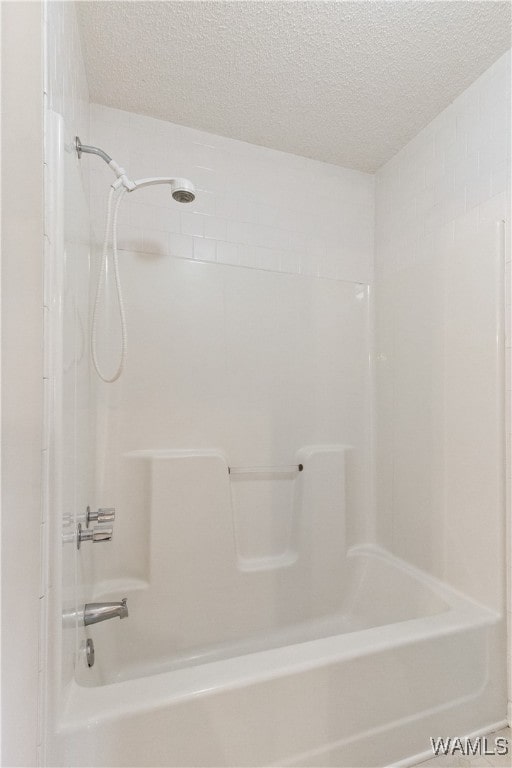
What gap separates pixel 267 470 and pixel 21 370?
1271mm

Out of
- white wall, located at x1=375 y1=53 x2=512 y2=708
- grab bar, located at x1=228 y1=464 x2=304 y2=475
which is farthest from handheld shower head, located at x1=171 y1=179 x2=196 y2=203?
grab bar, located at x1=228 y1=464 x2=304 y2=475

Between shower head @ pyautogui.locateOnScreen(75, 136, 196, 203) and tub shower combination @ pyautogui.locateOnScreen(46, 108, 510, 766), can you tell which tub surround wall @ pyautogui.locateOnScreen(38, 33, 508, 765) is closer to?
tub shower combination @ pyautogui.locateOnScreen(46, 108, 510, 766)

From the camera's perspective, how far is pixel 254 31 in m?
1.22

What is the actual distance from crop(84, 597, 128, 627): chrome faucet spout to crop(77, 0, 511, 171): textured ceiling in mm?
1773

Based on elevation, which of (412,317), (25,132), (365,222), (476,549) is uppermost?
(365,222)

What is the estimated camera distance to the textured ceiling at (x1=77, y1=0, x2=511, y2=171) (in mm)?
1168

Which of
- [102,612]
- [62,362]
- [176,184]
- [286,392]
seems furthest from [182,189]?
[102,612]

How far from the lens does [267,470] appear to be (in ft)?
5.73

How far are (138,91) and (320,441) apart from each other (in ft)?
5.48

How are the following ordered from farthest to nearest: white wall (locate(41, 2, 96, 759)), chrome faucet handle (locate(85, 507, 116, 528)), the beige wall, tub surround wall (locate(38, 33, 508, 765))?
1. chrome faucet handle (locate(85, 507, 116, 528))
2. tub surround wall (locate(38, 33, 508, 765))
3. white wall (locate(41, 2, 96, 759))
4. the beige wall

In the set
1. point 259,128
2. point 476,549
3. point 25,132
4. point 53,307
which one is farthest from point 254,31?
point 476,549

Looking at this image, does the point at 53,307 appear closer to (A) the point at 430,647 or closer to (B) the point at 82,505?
(B) the point at 82,505

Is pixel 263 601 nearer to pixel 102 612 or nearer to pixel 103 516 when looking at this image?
pixel 102 612

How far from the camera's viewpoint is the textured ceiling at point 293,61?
1.17 meters
